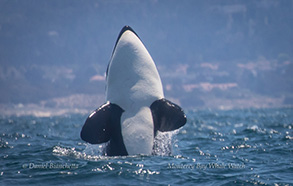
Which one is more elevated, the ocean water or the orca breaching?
the orca breaching

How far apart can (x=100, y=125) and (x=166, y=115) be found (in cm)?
226

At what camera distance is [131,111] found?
15.6 metres

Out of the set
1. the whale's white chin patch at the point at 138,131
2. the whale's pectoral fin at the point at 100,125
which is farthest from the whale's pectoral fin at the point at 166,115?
the whale's pectoral fin at the point at 100,125

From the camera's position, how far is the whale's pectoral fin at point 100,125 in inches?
601

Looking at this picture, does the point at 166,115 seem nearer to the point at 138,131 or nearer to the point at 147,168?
the point at 138,131

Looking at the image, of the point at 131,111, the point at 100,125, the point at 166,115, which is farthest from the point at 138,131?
the point at 100,125

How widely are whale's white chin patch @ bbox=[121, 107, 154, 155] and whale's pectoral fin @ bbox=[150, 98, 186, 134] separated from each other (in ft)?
0.70


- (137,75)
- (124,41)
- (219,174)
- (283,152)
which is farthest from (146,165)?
(283,152)

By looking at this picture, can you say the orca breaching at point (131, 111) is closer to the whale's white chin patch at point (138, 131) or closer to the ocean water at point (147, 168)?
the whale's white chin patch at point (138, 131)

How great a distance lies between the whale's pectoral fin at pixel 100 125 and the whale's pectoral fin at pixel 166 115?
1194 millimetres

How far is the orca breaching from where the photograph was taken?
1534 centimetres

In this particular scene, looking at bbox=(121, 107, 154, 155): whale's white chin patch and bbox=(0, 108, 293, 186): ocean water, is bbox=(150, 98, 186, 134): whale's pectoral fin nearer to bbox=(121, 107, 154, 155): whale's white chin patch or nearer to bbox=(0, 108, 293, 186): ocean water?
bbox=(121, 107, 154, 155): whale's white chin patch

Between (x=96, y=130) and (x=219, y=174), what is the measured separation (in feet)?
14.2

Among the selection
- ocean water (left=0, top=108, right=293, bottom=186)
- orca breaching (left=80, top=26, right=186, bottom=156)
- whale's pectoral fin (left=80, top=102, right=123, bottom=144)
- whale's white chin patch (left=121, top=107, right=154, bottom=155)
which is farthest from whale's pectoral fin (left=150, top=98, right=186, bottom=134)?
whale's pectoral fin (left=80, top=102, right=123, bottom=144)
